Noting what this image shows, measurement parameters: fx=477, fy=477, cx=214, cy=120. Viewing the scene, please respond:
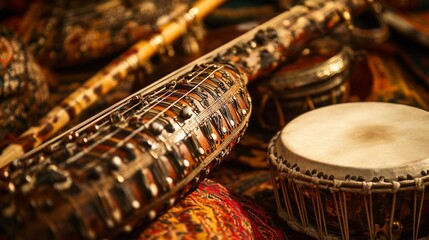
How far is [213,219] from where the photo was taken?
114 cm

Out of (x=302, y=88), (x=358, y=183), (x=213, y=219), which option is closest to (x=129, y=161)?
(x=213, y=219)

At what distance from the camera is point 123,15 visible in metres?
2.61

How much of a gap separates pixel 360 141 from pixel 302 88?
1.83 ft

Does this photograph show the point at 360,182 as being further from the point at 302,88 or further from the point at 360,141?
the point at 302,88

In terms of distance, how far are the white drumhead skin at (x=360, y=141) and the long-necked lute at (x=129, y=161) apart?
0.58ft

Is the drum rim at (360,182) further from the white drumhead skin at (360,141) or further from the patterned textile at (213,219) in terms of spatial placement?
the patterned textile at (213,219)

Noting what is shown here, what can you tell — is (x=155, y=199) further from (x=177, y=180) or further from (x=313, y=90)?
(x=313, y=90)

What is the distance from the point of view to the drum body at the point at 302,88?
1722 mm

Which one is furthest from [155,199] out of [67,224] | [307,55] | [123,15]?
[123,15]

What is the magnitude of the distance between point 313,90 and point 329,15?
0.32 meters

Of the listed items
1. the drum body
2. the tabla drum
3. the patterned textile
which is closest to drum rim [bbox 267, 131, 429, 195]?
the tabla drum

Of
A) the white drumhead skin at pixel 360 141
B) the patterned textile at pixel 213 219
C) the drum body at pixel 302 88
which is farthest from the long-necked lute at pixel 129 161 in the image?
the drum body at pixel 302 88

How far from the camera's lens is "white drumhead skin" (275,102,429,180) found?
110cm

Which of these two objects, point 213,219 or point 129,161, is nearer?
point 129,161
